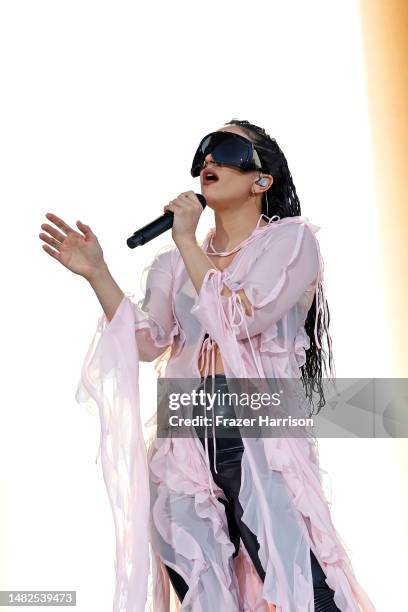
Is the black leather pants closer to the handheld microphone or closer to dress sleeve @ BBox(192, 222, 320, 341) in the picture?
dress sleeve @ BBox(192, 222, 320, 341)

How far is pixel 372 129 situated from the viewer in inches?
102

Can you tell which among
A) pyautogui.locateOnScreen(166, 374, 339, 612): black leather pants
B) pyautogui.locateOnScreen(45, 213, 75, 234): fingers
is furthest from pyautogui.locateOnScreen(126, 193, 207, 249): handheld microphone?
pyautogui.locateOnScreen(166, 374, 339, 612): black leather pants

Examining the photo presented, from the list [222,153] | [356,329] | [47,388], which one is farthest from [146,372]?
[222,153]

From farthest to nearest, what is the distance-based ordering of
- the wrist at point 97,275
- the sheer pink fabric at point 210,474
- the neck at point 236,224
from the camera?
the neck at point 236,224 < the wrist at point 97,275 < the sheer pink fabric at point 210,474

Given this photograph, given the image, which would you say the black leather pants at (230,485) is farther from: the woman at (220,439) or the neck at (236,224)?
the neck at (236,224)

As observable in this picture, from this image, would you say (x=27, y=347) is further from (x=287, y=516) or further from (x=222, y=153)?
(x=287, y=516)

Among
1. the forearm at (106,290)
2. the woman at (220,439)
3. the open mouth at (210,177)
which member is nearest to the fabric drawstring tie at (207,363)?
the woman at (220,439)

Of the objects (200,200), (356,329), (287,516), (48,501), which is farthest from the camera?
(356,329)

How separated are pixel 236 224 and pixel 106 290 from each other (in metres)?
0.28

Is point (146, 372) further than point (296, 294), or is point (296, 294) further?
point (146, 372)

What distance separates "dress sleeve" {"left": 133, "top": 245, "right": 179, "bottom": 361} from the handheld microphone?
163 millimetres

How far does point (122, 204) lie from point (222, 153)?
700 millimetres

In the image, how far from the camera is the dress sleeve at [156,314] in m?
1.70

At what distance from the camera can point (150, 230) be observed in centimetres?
156
